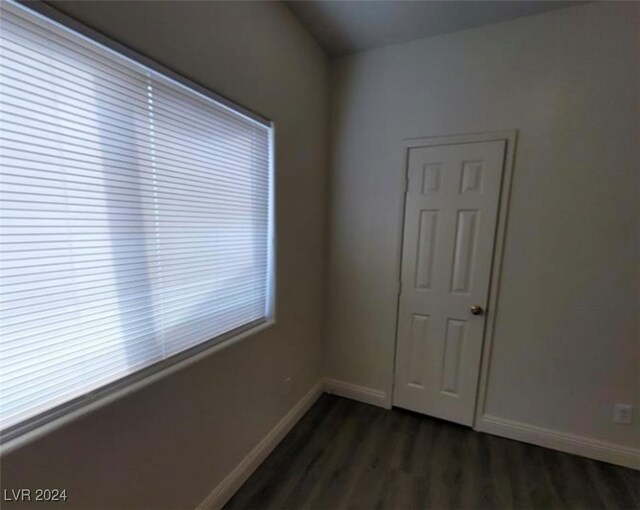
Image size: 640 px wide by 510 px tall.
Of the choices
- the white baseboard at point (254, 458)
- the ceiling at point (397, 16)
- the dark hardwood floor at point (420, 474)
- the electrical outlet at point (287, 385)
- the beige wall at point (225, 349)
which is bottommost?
the dark hardwood floor at point (420, 474)

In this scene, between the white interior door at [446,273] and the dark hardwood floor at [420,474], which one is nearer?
the dark hardwood floor at [420,474]

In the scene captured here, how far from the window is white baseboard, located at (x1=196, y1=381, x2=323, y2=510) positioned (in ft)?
2.61

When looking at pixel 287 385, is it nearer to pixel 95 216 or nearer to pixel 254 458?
pixel 254 458

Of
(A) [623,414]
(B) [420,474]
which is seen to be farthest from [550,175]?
(B) [420,474]

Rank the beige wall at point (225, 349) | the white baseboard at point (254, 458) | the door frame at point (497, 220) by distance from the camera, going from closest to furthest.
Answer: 1. the beige wall at point (225, 349)
2. the white baseboard at point (254, 458)
3. the door frame at point (497, 220)

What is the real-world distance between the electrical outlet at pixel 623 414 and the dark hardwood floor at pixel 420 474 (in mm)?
302

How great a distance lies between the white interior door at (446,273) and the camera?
2.08m

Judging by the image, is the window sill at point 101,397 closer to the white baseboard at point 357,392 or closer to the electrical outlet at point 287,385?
the electrical outlet at point 287,385

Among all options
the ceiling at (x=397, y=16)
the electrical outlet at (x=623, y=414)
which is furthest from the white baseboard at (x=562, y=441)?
the ceiling at (x=397, y=16)

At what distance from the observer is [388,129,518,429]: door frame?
199 centimetres

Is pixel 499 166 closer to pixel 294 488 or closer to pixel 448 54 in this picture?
pixel 448 54

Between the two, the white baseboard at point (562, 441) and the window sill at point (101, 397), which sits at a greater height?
the window sill at point (101, 397)

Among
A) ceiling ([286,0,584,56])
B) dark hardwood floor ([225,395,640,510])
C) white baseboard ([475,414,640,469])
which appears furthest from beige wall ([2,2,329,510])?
white baseboard ([475,414,640,469])

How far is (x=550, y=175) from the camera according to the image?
1.92 m
